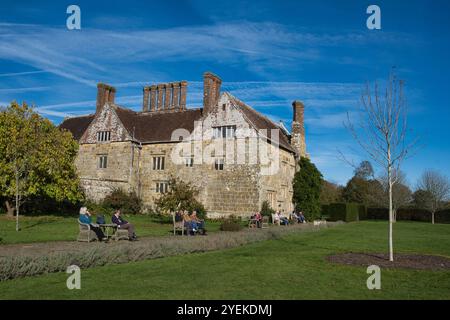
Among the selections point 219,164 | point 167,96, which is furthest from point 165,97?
point 219,164

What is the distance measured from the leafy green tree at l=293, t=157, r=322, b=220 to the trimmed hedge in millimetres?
27024

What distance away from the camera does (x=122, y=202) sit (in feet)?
105

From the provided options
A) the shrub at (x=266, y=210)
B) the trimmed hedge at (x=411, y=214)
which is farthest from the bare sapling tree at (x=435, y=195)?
the shrub at (x=266, y=210)

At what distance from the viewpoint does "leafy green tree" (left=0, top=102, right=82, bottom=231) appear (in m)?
22.4

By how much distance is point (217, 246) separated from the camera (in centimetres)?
1539

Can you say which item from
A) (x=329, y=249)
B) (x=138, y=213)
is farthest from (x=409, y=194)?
(x=329, y=249)

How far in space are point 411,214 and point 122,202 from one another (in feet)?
144

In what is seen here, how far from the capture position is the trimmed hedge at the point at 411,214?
176 feet

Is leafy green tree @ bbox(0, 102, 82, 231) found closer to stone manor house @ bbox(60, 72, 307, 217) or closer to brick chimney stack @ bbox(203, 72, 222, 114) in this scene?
stone manor house @ bbox(60, 72, 307, 217)

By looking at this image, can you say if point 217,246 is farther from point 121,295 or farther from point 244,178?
point 244,178

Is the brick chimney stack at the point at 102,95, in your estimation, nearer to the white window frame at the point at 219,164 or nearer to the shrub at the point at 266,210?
the white window frame at the point at 219,164

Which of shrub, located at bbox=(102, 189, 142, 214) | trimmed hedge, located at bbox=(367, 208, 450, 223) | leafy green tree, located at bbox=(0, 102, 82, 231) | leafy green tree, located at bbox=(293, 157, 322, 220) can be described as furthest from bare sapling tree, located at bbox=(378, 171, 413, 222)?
leafy green tree, located at bbox=(0, 102, 82, 231)
